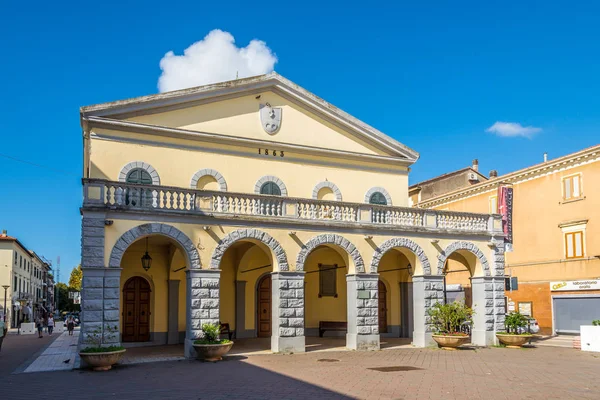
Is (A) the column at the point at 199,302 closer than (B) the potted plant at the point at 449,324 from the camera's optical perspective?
Yes

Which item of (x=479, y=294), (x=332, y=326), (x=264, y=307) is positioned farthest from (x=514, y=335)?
(x=264, y=307)

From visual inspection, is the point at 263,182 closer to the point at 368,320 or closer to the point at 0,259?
the point at 368,320

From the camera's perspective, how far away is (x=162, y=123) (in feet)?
72.0

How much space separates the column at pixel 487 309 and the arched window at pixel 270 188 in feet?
27.3

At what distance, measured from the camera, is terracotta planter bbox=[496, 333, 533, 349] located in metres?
21.4

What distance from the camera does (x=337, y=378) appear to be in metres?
14.0

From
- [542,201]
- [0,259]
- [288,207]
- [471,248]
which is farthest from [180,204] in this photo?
[0,259]

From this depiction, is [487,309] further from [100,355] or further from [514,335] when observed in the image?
[100,355]

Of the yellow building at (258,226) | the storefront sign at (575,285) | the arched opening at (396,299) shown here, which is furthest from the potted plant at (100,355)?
the storefront sign at (575,285)

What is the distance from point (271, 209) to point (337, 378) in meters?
6.97

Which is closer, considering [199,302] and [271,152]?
[199,302]

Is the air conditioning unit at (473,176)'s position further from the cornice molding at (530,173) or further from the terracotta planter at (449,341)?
the terracotta planter at (449,341)

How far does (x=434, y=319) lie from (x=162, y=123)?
1205 cm

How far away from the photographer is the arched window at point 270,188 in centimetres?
2320
